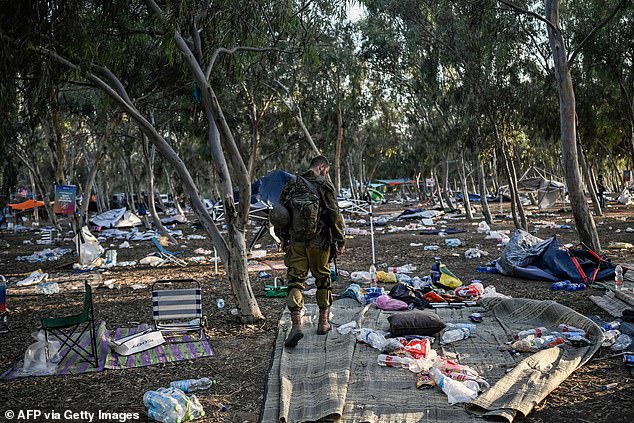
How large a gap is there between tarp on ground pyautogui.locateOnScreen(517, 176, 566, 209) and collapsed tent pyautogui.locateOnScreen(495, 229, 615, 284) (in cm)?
1835

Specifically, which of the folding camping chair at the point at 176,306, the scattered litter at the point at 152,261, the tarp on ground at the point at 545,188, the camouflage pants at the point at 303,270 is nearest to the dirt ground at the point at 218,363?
the folding camping chair at the point at 176,306

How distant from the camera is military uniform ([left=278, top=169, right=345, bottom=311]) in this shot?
6156 millimetres

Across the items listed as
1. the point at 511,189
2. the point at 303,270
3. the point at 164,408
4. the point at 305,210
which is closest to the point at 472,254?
the point at 511,189

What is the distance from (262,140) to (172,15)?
21.7 m

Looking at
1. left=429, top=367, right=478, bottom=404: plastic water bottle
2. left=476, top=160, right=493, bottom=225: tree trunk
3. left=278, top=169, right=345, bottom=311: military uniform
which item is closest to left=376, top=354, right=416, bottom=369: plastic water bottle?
left=429, top=367, right=478, bottom=404: plastic water bottle

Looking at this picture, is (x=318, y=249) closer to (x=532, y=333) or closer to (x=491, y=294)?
(x=532, y=333)

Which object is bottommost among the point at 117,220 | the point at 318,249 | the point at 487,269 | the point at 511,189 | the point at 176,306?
the point at 117,220

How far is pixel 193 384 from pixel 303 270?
169 centimetres

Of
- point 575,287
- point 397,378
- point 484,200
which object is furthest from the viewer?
point 484,200

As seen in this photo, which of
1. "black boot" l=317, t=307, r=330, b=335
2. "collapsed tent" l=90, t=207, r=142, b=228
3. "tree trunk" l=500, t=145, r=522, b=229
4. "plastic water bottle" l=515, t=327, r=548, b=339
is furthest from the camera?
"collapsed tent" l=90, t=207, r=142, b=228

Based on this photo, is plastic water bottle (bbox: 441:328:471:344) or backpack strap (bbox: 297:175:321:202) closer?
plastic water bottle (bbox: 441:328:471:344)

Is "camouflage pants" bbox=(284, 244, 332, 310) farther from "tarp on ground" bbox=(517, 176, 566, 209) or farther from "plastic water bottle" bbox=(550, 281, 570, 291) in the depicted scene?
"tarp on ground" bbox=(517, 176, 566, 209)

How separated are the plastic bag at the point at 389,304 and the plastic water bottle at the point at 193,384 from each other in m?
3.08

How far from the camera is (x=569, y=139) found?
11.6 m
